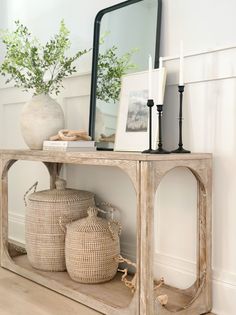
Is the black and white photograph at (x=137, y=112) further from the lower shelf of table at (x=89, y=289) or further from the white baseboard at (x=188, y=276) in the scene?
the lower shelf of table at (x=89, y=289)

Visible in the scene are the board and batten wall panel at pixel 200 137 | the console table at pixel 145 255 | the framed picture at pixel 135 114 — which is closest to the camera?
the console table at pixel 145 255

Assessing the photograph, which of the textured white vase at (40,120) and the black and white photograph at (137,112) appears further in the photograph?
the textured white vase at (40,120)

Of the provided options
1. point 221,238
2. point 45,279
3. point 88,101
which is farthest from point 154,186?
point 88,101

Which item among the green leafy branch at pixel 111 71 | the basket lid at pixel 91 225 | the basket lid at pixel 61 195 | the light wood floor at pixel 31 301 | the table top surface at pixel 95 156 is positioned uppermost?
the green leafy branch at pixel 111 71

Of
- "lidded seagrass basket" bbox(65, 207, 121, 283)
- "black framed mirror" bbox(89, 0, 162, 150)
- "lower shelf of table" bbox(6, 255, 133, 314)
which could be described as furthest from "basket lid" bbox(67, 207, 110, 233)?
"black framed mirror" bbox(89, 0, 162, 150)

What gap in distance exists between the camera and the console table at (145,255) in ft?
4.98

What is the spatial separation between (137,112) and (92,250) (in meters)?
0.66

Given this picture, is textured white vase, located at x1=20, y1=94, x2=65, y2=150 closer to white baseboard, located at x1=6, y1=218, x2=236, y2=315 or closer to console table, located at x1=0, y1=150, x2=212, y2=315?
console table, located at x1=0, y1=150, x2=212, y2=315

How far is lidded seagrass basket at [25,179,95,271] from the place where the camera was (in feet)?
7.02

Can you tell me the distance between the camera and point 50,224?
2143 mm

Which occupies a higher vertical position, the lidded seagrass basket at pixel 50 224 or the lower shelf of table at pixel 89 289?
the lidded seagrass basket at pixel 50 224

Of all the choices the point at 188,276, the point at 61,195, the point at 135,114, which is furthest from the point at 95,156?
the point at 188,276

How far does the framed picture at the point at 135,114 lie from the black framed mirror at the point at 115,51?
72 mm

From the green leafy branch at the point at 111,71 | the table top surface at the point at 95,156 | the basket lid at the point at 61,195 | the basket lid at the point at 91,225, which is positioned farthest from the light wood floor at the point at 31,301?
the green leafy branch at the point at 111,71
